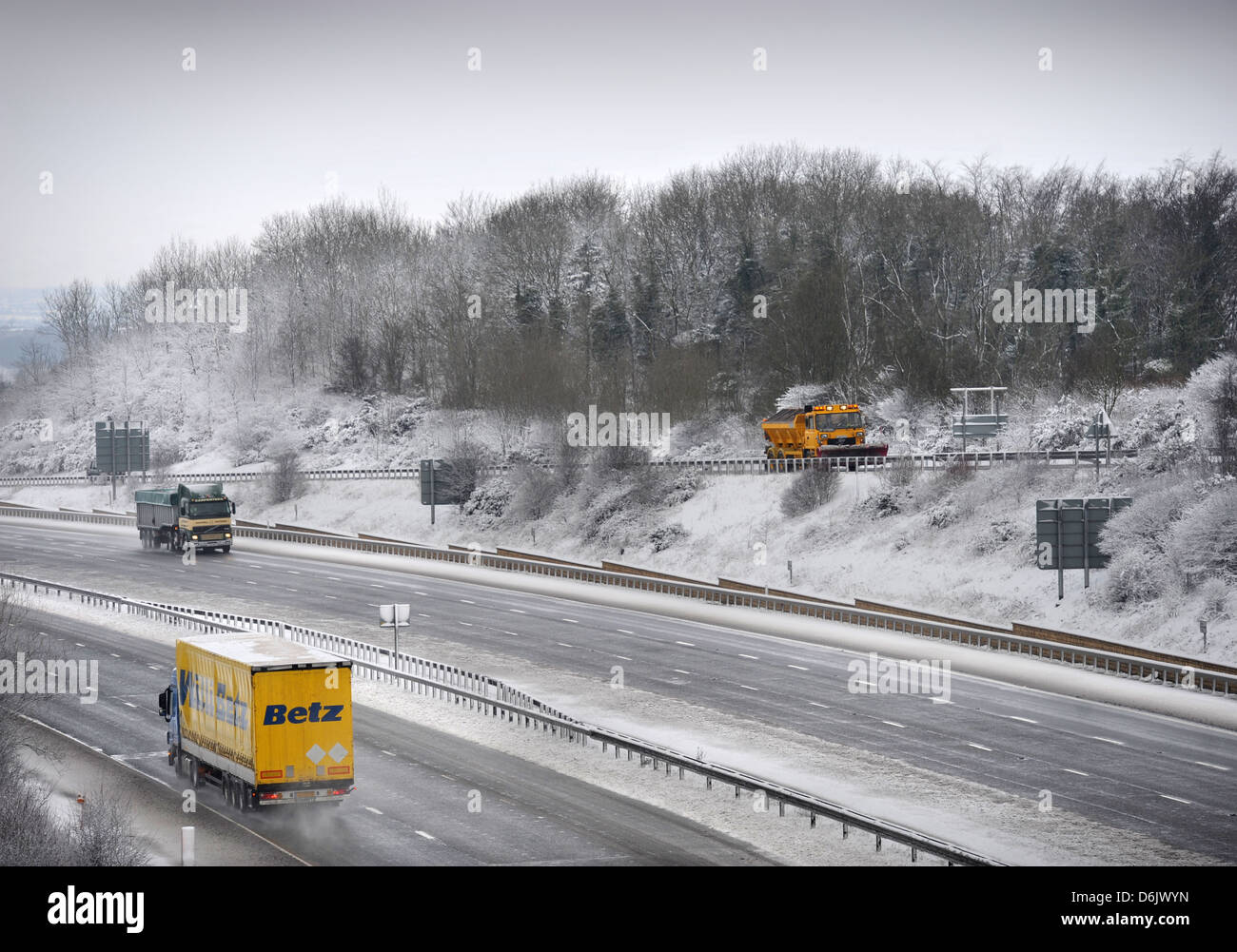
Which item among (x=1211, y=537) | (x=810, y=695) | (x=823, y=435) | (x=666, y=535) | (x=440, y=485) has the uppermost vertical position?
(x=823, y=435)

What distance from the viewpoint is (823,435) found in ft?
224

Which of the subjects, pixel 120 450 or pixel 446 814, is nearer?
pixel 446 814

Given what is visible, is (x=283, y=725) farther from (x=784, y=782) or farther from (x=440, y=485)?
(x=440, y=485)

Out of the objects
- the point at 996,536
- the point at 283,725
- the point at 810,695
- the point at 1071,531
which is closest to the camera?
the point at 283,725

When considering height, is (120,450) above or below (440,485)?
above

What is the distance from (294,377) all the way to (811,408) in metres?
70.4

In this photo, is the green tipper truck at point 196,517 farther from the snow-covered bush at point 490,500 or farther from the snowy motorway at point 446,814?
the snowy motorway at point 446,814

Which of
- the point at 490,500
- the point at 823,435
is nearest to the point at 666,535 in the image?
the point at 823,435

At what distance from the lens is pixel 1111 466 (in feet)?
182

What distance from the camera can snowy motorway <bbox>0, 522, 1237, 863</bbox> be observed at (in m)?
27.1

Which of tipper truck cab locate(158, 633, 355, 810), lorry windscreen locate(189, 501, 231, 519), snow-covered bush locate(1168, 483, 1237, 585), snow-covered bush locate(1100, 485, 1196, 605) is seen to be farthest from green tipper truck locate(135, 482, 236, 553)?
tipper truck cab locate(158, 633, 355, 810)

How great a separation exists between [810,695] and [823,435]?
1321 inches
